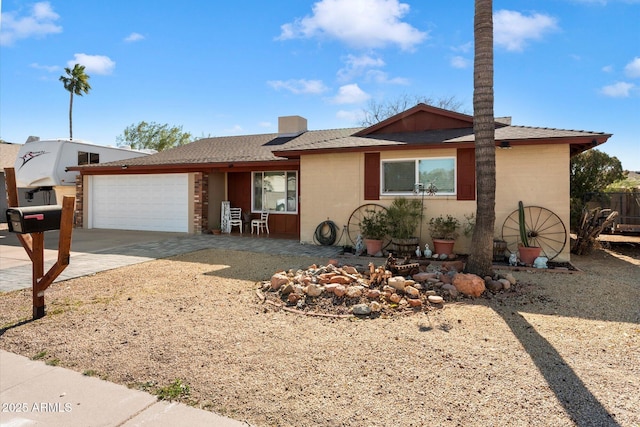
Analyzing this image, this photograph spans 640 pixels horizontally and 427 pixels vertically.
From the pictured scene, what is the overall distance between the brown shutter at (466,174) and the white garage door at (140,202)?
29.0 ft

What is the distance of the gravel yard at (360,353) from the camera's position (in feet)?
7.61

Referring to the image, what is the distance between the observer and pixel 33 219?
12.7 feet

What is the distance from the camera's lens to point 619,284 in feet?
18.5

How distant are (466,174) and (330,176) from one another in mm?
3294

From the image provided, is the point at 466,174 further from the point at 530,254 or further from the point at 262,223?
the point at 262,223

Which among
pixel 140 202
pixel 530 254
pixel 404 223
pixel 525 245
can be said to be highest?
pixel 140 202

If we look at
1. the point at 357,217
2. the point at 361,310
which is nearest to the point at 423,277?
the point at 361,310

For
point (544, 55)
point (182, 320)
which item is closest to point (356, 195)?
point (182, 320)

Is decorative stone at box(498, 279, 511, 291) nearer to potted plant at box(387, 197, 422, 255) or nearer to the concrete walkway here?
potted plant at box(387, 197, 422, 255)

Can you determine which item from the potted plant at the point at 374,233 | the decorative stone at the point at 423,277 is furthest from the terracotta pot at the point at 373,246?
the decorative stone at the point at 423,277

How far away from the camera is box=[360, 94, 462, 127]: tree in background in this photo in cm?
2570

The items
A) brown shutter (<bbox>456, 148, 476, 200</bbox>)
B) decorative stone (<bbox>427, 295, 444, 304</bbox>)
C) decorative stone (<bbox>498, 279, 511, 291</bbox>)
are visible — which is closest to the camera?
decorative stone (<bbox>427, 295, 444, 304</bbox>)

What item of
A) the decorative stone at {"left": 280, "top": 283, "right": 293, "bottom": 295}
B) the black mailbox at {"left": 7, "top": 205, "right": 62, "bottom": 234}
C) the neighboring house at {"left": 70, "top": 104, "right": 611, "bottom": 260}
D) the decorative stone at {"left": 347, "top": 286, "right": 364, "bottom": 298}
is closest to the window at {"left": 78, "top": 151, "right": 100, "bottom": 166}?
the neighboring house at {"left": 70, "top": 104, "right": 611, "bottom": 260}

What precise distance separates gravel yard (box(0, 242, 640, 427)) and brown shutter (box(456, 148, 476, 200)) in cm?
311
